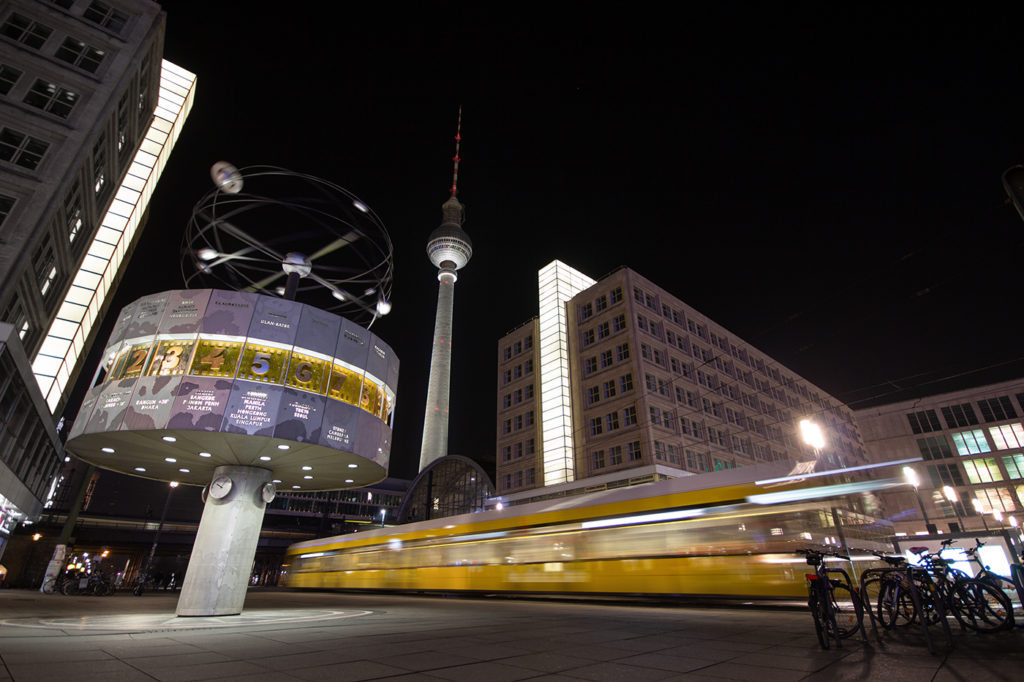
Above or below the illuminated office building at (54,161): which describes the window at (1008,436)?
below

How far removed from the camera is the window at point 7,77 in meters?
26.1

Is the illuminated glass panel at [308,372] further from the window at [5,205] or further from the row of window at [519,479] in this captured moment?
the row of window at [519,479]

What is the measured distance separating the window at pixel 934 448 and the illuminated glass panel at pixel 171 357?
8090 centimetres

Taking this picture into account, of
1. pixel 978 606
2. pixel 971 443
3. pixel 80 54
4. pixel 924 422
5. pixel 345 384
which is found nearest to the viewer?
pixel 978 606

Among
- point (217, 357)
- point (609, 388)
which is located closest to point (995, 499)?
point (609, 388)

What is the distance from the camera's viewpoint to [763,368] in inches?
2430

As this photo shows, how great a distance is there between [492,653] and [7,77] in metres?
40.6

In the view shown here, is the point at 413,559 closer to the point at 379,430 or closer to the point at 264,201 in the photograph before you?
the point at 379,430

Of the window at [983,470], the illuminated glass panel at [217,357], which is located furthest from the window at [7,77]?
the window at [983,470]

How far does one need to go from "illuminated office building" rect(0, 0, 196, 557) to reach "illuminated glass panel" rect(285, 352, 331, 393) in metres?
15.7

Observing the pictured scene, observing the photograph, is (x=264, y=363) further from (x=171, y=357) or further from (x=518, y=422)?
(x=518, y=422)

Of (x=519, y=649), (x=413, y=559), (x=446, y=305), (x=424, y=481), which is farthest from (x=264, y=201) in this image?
(x=446, y=305)

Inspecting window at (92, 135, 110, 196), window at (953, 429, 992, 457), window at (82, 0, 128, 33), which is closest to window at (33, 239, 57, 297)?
window at (92, 135, 110, 196)

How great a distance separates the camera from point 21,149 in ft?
83.3
